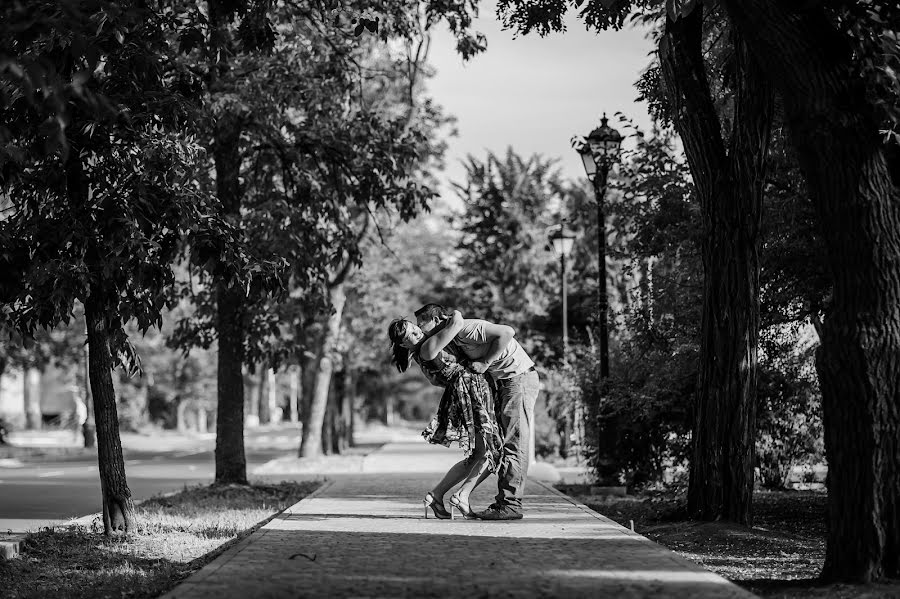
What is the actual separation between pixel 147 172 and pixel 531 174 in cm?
2777

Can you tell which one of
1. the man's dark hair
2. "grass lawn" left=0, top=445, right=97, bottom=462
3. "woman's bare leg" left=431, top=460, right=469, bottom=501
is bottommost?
"grass lawn" left=0, top=445, right=97, bottom=462

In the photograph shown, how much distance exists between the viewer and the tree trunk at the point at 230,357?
53.0ft

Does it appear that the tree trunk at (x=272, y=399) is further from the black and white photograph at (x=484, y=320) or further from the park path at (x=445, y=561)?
the park path at (x=445, y=561)

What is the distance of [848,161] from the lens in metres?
7.04

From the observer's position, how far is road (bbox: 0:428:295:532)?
47.8 ft

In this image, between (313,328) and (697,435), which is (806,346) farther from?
(313,328)

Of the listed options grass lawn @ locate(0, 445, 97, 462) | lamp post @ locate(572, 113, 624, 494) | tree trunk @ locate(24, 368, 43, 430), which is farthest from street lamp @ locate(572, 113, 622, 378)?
tree trunk @ locate(24, 368, 43, 430)

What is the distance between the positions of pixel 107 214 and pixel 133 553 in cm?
293

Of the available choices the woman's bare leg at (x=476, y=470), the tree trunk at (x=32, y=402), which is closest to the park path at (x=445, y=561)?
the woman's bare leg at (x=476, y=470)

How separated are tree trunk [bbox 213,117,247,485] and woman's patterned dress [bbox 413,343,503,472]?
6684mm

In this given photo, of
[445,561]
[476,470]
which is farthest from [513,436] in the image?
[445,561]

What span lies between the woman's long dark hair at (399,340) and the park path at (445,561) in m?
1.40

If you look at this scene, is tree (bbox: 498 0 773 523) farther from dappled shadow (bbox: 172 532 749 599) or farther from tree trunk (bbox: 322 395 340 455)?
tree trunk (bbox: 322 395 340 455)

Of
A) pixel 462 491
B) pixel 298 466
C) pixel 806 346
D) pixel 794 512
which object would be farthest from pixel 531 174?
pixel 462 491
